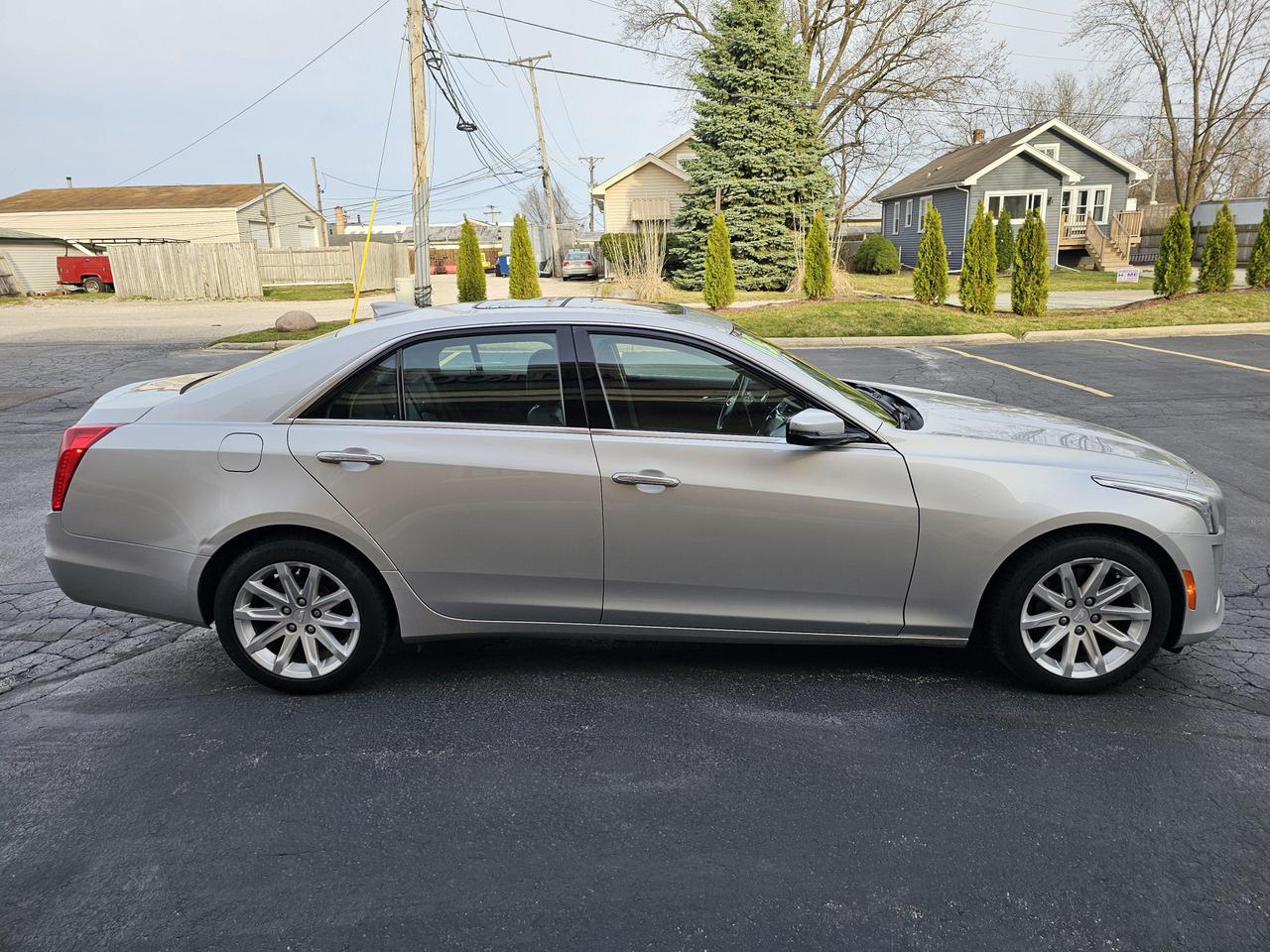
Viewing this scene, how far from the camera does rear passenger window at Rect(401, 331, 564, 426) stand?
12.3 ft

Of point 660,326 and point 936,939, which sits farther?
point 660,326

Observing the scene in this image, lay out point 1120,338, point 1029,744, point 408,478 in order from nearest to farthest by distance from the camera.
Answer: point 1029,744 → point 408,478 → point 1120,338

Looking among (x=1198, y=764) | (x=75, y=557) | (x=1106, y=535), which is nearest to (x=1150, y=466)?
(x=1106, y=535)

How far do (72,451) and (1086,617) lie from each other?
13.5 ft

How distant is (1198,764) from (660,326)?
8.25 ft

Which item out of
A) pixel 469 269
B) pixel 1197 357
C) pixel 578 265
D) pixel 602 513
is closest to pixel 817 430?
pixel 602 513

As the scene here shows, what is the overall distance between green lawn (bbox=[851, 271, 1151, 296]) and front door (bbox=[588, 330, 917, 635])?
22930 millimetres

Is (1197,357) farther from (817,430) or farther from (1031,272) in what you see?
(817,430)

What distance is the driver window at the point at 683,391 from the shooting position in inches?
147

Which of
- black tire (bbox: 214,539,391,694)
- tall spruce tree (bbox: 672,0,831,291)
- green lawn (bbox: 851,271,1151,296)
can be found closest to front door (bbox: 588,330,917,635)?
black tire (bbox: 214,539,391,694)

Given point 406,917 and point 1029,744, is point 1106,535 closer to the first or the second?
point 1029,744

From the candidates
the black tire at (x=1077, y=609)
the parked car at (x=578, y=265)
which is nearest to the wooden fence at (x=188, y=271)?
the parked car at (x=578, y=265)

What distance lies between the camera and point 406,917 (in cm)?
252

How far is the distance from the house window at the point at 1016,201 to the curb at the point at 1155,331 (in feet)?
79.2
